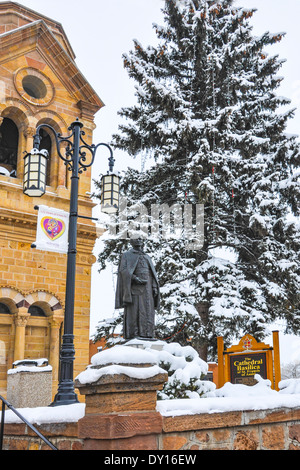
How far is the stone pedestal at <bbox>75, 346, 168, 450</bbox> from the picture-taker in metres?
4.37

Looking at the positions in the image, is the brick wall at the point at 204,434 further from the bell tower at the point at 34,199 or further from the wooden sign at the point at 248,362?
the bell tower at the point at 34,199

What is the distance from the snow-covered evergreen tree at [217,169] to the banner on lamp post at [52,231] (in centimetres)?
537

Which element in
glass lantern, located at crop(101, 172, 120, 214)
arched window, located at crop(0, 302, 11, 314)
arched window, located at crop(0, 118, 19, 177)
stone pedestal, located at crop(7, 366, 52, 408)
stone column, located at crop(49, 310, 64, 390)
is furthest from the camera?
arched window, located at crop(0, 118, 19, 177)

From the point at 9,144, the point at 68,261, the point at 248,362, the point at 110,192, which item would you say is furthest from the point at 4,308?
the point at 248,362

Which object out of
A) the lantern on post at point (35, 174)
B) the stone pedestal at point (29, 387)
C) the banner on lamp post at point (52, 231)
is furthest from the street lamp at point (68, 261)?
the stone pedestal at point (29, 387)

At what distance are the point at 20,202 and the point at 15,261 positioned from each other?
216 cm

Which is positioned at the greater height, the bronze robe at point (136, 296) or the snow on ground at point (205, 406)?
the bronze robe at point (136, 296)

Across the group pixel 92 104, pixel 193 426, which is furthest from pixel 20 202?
pixel 193 426

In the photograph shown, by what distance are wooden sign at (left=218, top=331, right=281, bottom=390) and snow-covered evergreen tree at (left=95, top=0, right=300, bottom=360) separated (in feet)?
11.9

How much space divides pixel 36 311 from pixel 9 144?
260 inches

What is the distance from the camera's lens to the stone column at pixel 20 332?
16.2 meters

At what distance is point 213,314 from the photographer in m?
15.3

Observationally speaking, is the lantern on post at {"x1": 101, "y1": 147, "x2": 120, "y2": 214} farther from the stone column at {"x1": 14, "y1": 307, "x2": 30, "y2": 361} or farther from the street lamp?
the stone column at {"x1": 14, "y1": 307, "x2": 30, "y2": 361}

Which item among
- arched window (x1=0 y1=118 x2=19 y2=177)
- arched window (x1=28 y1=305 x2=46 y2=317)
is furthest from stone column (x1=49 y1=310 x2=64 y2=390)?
arched window (x1=0 y1=118 x2=19 y2=177)
